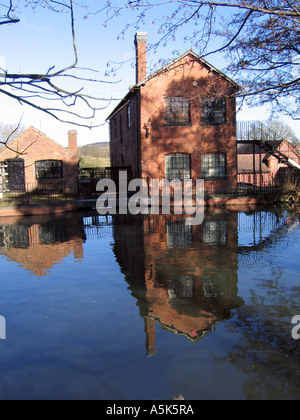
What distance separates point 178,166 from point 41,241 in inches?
517

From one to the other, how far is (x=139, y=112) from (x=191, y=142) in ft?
12.2

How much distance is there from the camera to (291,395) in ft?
11.2

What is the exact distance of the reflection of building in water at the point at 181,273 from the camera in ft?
17.1

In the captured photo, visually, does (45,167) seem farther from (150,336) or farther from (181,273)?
(150,336)

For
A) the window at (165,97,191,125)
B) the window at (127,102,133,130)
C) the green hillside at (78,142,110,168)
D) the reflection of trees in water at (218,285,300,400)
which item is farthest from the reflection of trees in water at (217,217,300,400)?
the green hillside at (78,142,110,168)

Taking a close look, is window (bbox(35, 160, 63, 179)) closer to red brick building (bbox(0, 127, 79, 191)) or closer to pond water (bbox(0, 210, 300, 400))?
red brick building (bbox(0, 127, 79, 191))

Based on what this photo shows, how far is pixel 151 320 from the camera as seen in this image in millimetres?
5160

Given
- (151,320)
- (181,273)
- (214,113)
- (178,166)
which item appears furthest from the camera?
(214,113)

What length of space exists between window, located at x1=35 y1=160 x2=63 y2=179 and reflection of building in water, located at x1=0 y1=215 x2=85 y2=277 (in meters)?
10.9

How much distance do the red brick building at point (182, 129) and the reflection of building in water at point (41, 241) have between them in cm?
803

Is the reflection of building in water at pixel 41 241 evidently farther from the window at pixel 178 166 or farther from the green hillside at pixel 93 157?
the green hillside at pixel 93 157

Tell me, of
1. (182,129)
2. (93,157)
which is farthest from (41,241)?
(93,157)

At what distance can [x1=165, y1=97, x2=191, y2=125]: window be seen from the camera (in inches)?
890
